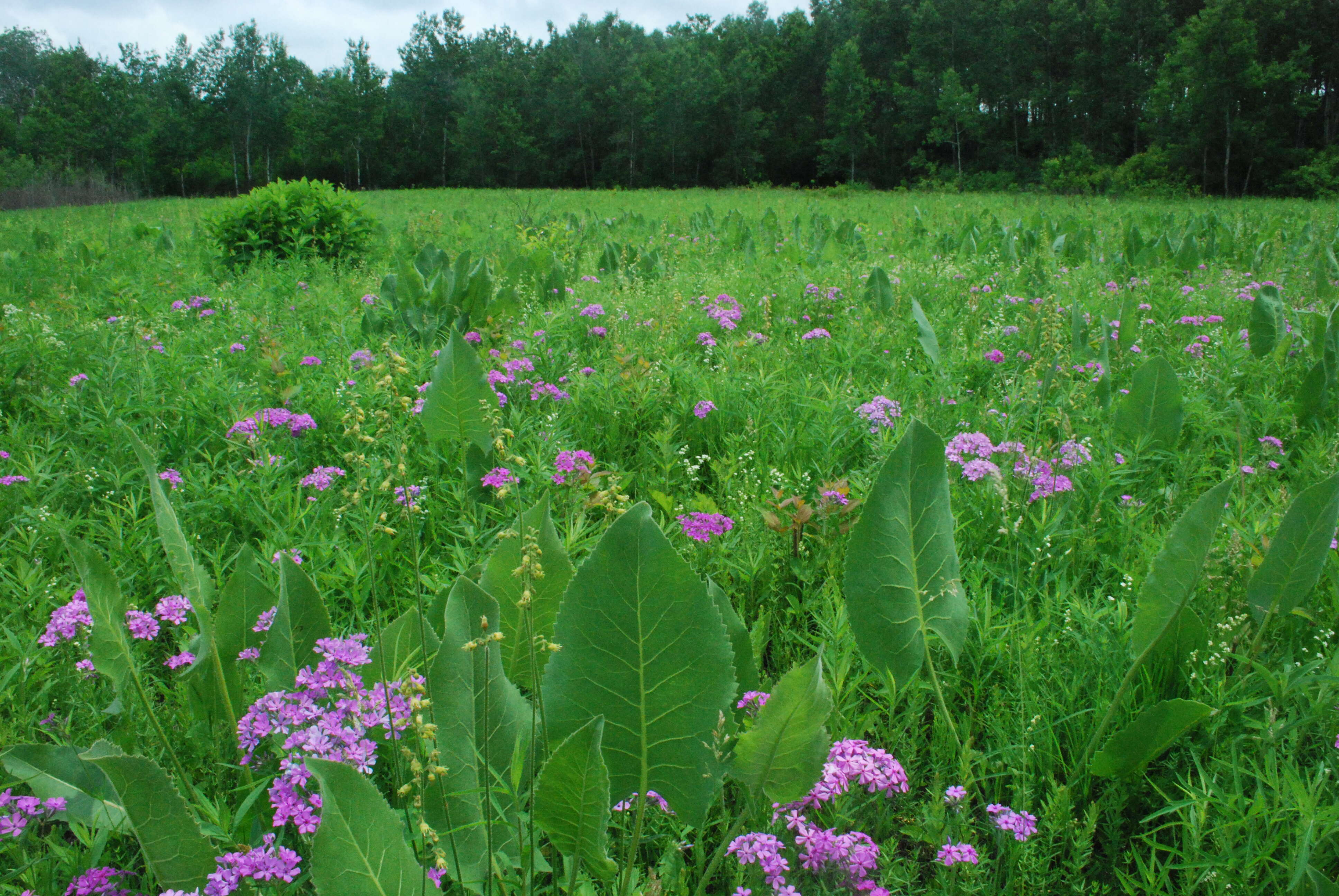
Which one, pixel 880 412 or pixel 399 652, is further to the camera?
pixel 880 412

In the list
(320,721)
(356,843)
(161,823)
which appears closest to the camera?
(356,843)

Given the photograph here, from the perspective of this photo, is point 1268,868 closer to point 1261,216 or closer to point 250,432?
point 250,432

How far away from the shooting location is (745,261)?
6148 millimetres

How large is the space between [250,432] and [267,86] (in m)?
61.2

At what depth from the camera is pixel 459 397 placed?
2195 mm

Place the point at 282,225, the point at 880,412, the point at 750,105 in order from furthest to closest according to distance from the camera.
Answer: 1. the point at 750,105
2. the point at 282,225
3. the point at 880,412

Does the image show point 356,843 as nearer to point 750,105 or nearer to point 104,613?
point 104,613

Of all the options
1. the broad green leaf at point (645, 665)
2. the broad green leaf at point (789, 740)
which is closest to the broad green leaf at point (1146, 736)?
the broad green leaf at point (789, 740)

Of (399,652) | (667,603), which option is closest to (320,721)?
(399,652)

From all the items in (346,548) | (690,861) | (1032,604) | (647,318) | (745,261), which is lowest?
(690,861)

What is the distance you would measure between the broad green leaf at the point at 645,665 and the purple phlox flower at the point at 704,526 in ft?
2.74

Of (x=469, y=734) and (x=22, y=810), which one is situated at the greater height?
(x=469, y=734)

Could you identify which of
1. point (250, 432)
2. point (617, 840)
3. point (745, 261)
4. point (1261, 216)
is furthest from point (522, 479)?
point (1261, 216)

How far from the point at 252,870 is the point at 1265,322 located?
397cm
